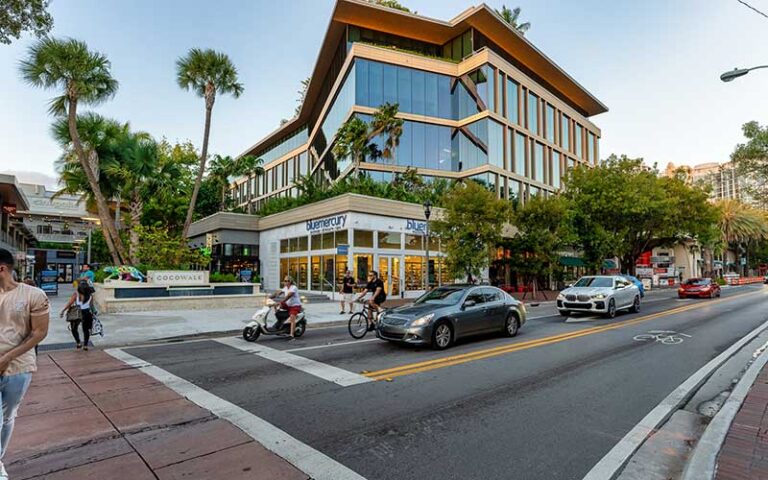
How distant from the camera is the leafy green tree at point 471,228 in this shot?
23375 mm

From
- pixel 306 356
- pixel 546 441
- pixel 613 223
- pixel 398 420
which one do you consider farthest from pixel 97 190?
pixel 613 223

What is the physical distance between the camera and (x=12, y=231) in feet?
116

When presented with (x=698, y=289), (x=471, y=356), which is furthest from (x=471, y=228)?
(x=698, y=289)

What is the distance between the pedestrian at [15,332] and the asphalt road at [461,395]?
8.35ft

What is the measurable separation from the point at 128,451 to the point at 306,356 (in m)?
4.83

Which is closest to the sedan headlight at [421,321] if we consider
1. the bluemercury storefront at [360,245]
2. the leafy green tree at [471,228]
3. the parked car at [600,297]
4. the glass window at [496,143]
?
the parked car at [600,297]

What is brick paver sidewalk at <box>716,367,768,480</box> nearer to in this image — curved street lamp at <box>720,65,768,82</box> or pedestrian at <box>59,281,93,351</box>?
curved street lamp at <box>720,65,768,82</box>

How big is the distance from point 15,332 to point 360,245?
22022 millimetres

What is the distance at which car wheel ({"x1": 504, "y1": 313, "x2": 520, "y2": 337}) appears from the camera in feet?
38.3

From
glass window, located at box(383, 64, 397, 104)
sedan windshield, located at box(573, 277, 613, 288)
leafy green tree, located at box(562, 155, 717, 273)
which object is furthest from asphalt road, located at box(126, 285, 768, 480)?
glass window, located at box(383, 64, 397, 104)

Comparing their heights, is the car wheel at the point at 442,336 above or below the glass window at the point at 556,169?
below

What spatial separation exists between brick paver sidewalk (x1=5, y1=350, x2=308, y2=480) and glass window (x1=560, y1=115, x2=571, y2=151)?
4992 centimetres

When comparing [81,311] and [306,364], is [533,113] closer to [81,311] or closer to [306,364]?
[306,364]

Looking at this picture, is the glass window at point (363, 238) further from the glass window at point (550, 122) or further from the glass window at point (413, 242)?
the glass window at point (550, 122)
